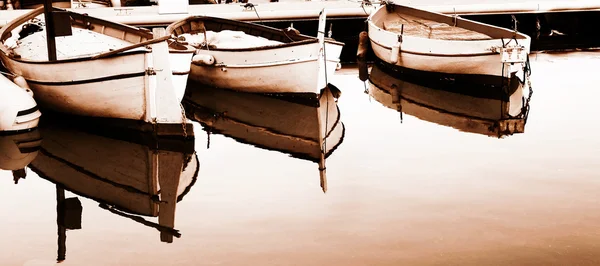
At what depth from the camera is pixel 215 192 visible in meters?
10.6

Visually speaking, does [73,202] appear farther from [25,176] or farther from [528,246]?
[528,246]

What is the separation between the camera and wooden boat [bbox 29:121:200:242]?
10.0m

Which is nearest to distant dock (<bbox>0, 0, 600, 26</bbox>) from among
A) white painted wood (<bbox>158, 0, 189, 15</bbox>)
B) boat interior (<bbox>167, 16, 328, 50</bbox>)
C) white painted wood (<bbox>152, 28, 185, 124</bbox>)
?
white painted wood (<bbox>158, 0, 189, 15</bbox>)

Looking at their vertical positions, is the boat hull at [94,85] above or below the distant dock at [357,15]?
above

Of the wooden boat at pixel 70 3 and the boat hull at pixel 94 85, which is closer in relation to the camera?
the boat hull at pixel 94 85

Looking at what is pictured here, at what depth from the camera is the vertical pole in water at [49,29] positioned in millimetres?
13484

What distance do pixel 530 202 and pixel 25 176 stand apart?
21.5ft

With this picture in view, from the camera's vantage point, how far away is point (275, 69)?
15.9 metres

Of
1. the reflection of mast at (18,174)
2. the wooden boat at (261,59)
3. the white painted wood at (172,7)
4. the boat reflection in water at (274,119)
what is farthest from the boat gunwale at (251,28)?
the reflection of mast at (18,174)

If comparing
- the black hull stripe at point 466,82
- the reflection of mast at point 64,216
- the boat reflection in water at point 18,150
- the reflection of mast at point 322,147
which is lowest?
the black hull stripe at point 466,82

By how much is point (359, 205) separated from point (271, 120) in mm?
5369

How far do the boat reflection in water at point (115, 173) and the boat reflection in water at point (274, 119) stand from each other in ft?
5.08

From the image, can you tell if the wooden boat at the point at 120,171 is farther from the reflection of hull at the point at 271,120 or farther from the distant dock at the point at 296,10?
the distant dock at the point at 296,10

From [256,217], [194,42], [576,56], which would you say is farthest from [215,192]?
[576,56]
